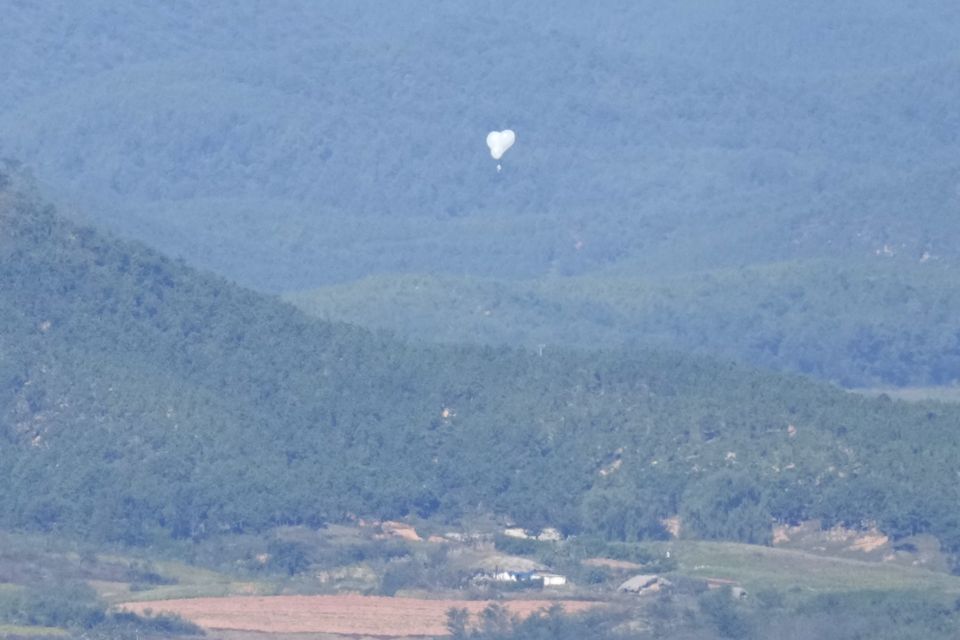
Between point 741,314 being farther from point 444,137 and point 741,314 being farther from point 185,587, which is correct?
point 185,587

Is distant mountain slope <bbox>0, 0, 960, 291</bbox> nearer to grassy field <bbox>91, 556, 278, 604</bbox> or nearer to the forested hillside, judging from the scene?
the forested hillside

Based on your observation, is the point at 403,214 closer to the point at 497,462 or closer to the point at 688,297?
the point at 688,297

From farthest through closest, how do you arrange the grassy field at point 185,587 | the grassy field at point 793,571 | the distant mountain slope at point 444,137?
the distant mountain slope at point 444,137, the grassy field at point 793,571, the grassy field at point 185,587

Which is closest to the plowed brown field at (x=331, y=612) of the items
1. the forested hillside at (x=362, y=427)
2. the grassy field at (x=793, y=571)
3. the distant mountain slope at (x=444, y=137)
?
the grassy field at (x=793, y=571)

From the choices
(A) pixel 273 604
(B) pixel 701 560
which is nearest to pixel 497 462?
(B) pixel 701 560

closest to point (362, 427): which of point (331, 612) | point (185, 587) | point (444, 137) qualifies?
point (185, 587)

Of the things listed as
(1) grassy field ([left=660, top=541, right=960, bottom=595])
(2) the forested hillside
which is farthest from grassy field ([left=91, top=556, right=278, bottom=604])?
(1) grassy field ([left=660, top=541, right=960, bottom=595])

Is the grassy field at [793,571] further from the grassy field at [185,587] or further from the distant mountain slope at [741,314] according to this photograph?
the distant mountain slope at [741,314]
